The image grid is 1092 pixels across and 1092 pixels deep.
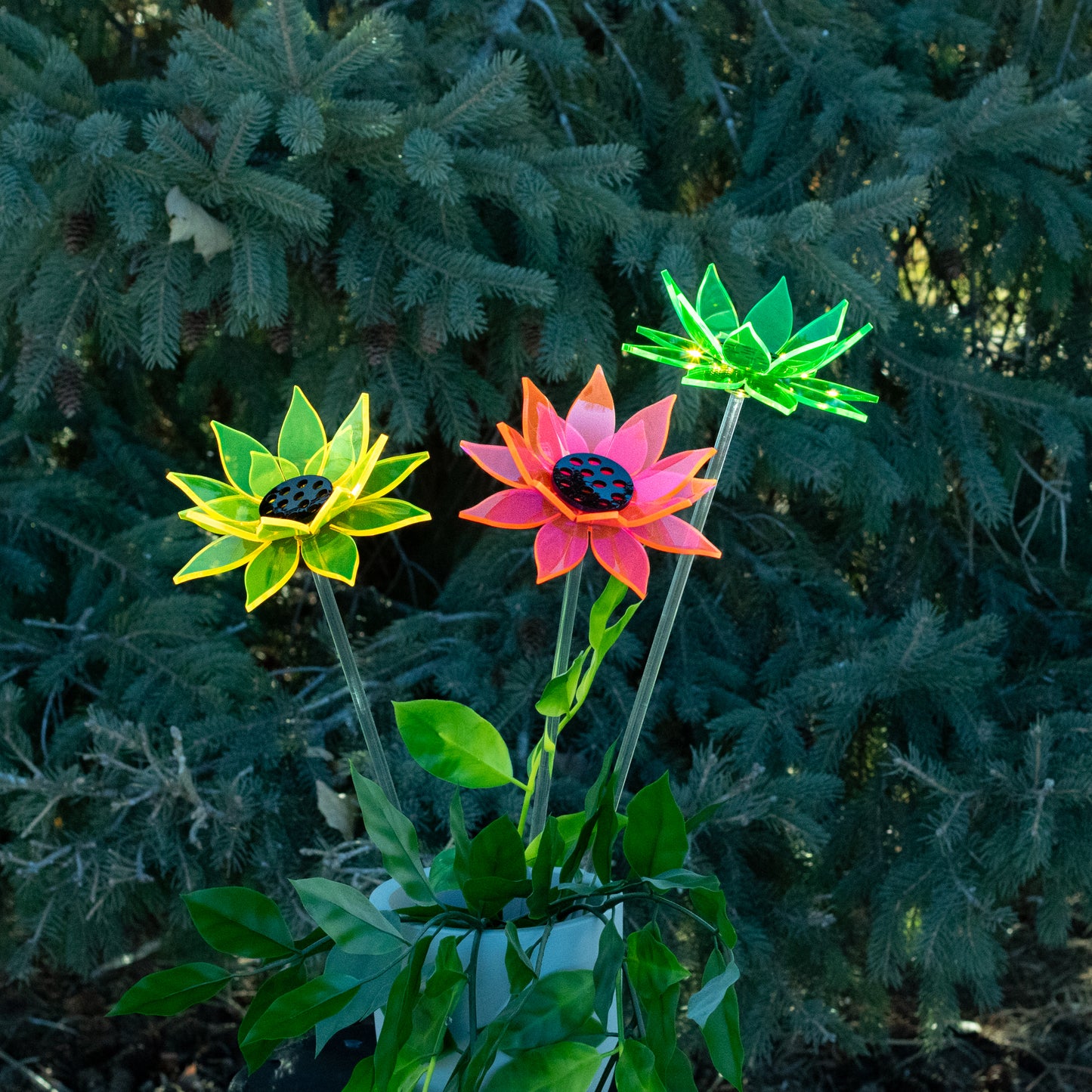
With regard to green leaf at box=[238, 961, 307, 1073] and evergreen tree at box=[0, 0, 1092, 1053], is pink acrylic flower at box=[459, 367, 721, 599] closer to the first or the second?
green leaf at box=[238, 961, 307, 1073]

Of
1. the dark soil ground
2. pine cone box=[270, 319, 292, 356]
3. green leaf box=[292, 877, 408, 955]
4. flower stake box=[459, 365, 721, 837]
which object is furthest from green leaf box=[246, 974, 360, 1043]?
the dark soil ground

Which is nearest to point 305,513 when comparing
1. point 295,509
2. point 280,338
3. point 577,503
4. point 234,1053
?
point 295,509

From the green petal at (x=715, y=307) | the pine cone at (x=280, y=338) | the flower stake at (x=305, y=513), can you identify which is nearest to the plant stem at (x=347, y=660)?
the flower stake at (x=305, y=513)

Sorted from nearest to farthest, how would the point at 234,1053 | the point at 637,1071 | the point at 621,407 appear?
the point at 637,1071 → the point at 621,407 → the point at 234,1053

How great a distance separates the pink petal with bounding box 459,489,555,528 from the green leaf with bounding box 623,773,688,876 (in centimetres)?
12

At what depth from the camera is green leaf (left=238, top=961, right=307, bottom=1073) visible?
16.4 inches

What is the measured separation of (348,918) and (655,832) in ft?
0.41

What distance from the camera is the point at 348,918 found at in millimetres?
407

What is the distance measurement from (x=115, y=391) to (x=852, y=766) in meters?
1.10

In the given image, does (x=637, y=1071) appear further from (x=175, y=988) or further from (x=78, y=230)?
(x=78, y=230)

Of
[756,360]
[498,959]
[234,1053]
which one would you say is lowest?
[234,1053]

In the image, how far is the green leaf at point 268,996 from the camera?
42 cm

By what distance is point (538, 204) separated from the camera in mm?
946

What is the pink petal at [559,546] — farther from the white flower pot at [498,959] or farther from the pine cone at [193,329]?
the pine cone at [193,329]
